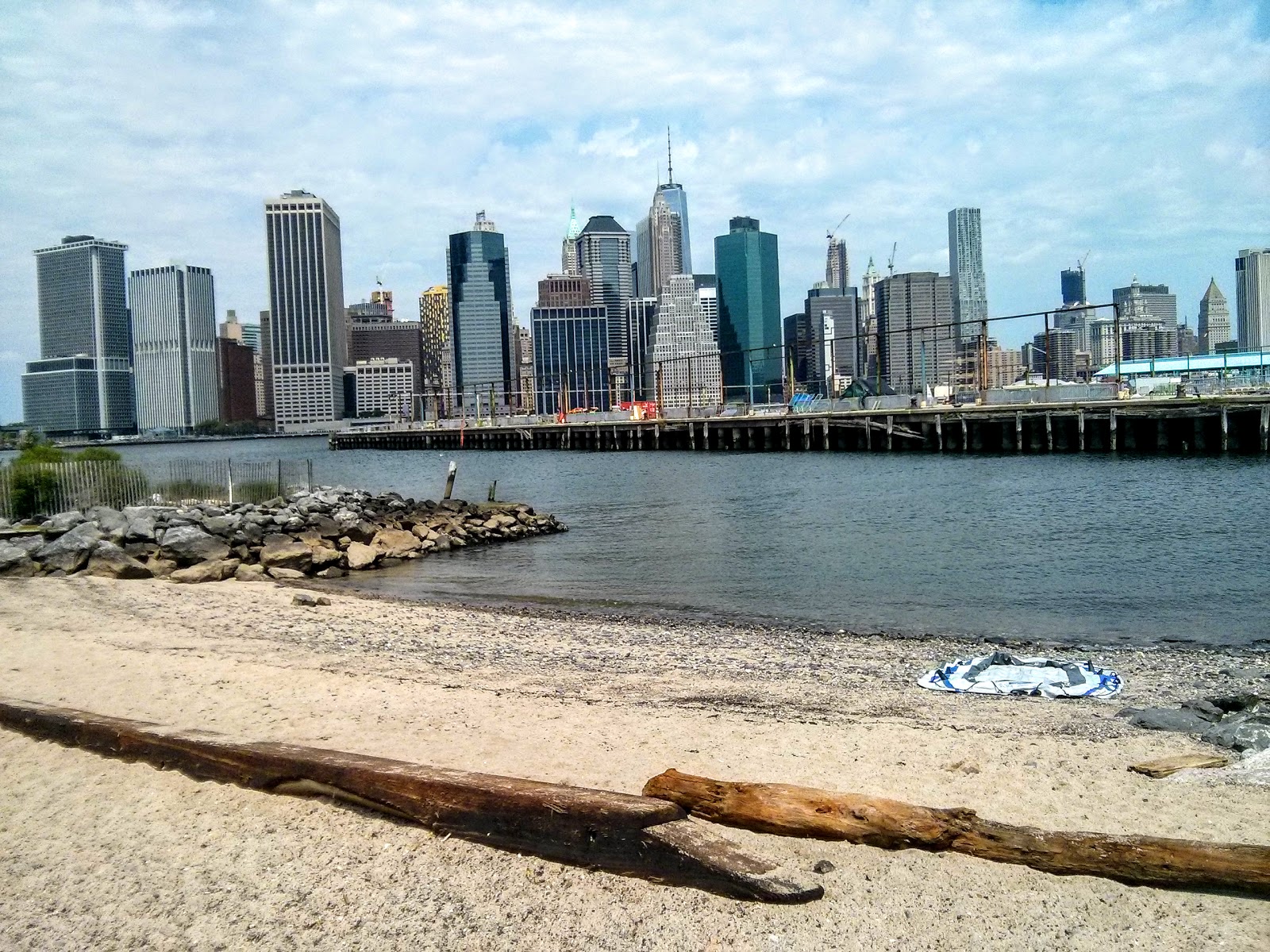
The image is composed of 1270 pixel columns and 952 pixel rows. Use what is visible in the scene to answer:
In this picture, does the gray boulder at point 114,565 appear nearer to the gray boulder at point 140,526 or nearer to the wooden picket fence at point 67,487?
the gray boulder at point 140,526

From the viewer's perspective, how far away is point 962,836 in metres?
4.94

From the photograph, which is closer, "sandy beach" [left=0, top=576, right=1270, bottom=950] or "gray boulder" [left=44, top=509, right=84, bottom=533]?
"sandy beach" [left=0, top=576, right=1270, bottom=950]

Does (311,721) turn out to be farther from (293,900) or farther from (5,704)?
(293,900)

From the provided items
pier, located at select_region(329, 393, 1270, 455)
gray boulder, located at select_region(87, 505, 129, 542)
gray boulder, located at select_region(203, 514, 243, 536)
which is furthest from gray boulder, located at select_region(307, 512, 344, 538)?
pier, located at select_region(329, 393, 1270, 455)

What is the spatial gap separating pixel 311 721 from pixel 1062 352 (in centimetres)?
20203

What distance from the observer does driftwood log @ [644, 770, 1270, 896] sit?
4484 mm

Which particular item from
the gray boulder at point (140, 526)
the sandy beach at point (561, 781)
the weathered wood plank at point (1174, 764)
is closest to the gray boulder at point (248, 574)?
the gray boulder at point (140, 526)

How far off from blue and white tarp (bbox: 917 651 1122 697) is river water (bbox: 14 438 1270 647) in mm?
3380

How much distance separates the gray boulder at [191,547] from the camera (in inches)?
790

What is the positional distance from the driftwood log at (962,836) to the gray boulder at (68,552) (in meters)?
17.5

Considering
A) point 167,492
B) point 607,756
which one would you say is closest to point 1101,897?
point 607,756

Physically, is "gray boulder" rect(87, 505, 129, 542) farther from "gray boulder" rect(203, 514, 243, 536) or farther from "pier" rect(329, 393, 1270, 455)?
"pier" rect(329, 393, 1270, 455)

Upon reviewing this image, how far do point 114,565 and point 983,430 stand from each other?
57654mm

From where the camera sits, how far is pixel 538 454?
96750 mm
